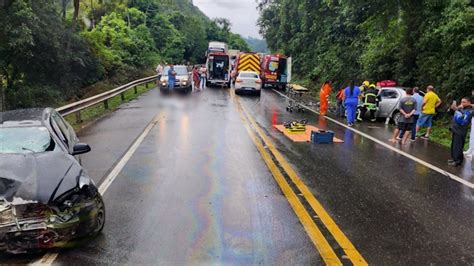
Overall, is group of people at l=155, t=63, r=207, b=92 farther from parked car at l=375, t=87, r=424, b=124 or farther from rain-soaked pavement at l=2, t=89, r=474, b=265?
rain-soaked pavement at l=2, t=89, r=474, b=265

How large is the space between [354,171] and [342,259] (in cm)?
450

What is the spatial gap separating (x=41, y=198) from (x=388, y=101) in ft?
50.4

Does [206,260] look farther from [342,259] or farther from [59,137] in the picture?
[59,137]

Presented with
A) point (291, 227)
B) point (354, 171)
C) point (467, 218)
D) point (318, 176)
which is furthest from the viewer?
point (354, 171)

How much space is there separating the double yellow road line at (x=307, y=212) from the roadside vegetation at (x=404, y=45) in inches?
271

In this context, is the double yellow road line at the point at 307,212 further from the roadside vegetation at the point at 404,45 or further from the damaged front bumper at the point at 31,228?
the roadside vegetation at the point at 404,45

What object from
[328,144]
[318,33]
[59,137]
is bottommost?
[328,144]

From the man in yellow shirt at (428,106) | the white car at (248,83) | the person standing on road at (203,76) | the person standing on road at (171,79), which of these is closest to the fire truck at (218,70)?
the person standing on road at (203,76)

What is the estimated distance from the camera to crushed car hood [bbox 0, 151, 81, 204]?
16.1 feet

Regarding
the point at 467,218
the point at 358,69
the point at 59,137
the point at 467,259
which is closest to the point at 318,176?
the point at 467,218

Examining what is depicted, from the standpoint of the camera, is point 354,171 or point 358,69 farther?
point 358,69

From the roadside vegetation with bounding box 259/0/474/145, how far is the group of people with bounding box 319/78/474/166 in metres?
0.90

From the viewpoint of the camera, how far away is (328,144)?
12.4 meters

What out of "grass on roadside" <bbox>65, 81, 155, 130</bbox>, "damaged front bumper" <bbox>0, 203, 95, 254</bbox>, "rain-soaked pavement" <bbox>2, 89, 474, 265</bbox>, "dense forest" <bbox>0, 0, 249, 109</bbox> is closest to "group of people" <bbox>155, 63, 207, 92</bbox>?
"grass on roadside" <bbox>65, 81, 155, 130</bbox>
